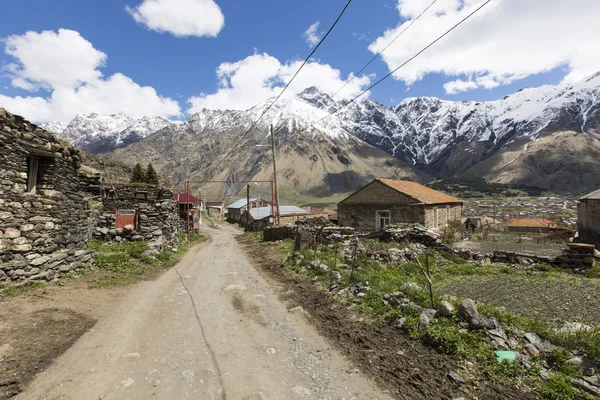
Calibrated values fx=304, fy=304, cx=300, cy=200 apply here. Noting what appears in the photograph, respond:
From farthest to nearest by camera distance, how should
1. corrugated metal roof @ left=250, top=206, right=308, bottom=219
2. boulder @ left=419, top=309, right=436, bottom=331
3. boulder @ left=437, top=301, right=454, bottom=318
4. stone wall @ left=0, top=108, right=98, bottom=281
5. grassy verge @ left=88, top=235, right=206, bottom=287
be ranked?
1. corrugated metal roof @ left=250, top=206, right=308, bottom=219
2. grassy verge @ left=88, top=235, right=206, bottom=287
3. stone wall @ left=0, top=108, right=98, bottom=281
4. boulder @ left=437, top=301, right=454, bottom=318
5. boulder @ left=419, top=309, right=436, bottom=331

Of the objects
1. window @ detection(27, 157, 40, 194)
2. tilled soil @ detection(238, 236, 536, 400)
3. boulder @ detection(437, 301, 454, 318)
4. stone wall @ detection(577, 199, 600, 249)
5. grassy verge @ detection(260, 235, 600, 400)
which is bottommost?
tilled soil @ detection(238, 236, 536, 400)

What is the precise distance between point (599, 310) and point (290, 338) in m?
7.78

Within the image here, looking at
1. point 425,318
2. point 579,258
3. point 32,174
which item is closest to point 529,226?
point 579,258

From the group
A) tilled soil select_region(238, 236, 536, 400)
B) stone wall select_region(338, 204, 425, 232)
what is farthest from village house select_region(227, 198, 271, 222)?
tilled soil select_region(238, 236, 536, 400)

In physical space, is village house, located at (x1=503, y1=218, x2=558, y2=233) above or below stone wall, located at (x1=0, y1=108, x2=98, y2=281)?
below

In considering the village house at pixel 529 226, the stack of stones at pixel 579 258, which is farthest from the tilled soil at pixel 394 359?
the village house at pixel 529 226

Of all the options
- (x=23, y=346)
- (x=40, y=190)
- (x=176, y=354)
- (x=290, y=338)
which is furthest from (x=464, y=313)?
(x=40, y=190)

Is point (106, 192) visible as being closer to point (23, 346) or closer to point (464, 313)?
point (23, 346)

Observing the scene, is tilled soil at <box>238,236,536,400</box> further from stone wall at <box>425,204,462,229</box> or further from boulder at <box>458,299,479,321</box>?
stone wall at <box>425,204,462,229</box>

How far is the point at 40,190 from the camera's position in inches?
389

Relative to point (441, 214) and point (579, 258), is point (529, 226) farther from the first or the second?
point (579, 258)

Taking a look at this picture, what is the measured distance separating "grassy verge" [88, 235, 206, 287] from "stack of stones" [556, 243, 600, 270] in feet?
60.4

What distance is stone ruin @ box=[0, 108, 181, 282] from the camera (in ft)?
27.7

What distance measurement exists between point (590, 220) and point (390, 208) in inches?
659
